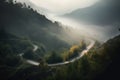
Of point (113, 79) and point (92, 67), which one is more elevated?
point (92, 67)

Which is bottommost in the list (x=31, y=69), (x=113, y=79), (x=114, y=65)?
(x=113, y=79)

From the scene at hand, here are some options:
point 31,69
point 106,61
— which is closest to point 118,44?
point 106,61

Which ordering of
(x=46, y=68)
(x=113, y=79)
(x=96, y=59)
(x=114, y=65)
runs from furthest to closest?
(x=46, y=68), (x=96, y=59), (x=114, y=65), (x=113, y=79)

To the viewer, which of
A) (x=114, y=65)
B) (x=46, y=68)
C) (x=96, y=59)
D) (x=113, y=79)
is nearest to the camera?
(x=113, y=79)

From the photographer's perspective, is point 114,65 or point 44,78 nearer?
point 114,65

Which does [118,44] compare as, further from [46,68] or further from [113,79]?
[46,68]

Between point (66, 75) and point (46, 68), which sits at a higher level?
point (46, 68)

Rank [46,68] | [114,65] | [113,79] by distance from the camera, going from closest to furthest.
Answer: [113,79], [114,65], [46,68]

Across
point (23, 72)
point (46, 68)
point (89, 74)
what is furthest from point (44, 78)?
point (89, 74)

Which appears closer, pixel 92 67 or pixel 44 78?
pixel 92 67

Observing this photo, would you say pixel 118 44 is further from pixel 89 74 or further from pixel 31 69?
pixel 31 69
